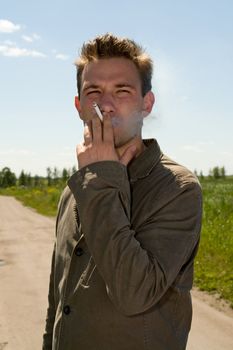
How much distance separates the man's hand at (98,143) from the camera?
1.52 meters

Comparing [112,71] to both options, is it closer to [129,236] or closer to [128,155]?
[128,155]

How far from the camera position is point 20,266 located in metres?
9.39

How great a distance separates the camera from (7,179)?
98500 millimetres

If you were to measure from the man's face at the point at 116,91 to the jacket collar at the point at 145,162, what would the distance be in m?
Result: 0.08

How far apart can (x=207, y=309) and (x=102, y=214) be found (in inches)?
203

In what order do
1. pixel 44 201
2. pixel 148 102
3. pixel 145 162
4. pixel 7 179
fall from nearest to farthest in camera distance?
pixel 145 162
pixel 148 102
pixel 44 201
pixel 7 179

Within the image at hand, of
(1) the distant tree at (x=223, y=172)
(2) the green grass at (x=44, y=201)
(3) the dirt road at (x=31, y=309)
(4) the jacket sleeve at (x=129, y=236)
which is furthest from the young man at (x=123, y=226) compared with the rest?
(1) the distant tree at (x=223, y=172)

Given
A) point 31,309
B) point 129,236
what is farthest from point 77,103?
point 31,309

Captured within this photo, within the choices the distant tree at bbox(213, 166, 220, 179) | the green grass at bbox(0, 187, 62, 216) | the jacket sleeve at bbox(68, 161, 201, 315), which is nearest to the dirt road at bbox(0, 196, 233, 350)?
the jacket sleeve at bbox(68, 161, 201, 315)

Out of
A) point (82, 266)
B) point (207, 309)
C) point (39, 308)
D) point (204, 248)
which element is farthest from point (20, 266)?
point (82, 266)

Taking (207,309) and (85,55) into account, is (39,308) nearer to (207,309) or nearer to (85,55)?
(207,309)

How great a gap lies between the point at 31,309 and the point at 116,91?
536 centimetres

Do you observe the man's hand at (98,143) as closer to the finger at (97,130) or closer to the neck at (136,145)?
the finger at (97,130)

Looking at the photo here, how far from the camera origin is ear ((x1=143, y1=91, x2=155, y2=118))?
185cm
